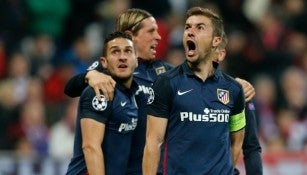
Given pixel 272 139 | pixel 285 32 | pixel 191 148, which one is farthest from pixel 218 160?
pixel 285 32

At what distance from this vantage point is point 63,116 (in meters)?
13.3

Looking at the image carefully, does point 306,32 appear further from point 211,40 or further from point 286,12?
point 211,40

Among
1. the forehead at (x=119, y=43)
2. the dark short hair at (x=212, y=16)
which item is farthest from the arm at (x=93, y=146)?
→ the dark short hair at (x=212, y=16)

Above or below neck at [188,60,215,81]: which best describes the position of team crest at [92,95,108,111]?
below

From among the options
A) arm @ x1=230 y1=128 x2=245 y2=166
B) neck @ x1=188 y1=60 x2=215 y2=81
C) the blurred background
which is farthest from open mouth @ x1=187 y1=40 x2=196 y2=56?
the blurred background

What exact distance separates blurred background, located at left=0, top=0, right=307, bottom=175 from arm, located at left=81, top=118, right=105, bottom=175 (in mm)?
4575

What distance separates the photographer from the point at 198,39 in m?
7.12

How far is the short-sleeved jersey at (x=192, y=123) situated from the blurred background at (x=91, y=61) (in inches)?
196

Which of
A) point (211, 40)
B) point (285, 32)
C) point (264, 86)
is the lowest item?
point (211, 40)

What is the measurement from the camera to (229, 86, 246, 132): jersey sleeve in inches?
288

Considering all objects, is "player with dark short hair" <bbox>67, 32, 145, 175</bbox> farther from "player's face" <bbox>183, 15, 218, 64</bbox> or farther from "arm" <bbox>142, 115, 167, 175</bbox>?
"player's face" <bbox>183, 15, 218, 64</bbox>

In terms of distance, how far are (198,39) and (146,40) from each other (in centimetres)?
104

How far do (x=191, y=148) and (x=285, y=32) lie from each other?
8.85 meters

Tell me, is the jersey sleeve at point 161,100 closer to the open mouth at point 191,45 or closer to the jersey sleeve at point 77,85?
the open mouth at point 191,45
